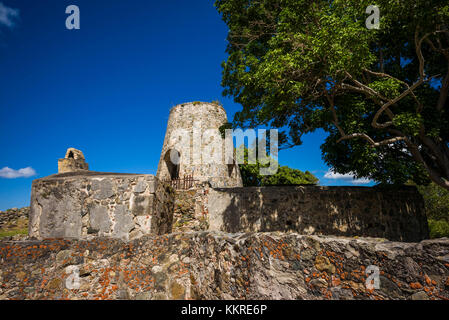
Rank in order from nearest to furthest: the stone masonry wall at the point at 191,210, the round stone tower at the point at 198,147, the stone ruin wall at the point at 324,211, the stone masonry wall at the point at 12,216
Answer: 1. the stone masonry wall at the point at 191,210
2. the stone ruin wall at the point at 324,211
3. the stone masonry wall at the point at 12,216
4. the round stone tower at the point at 198,147

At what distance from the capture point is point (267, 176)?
24.2m

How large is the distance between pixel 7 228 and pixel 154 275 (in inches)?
557

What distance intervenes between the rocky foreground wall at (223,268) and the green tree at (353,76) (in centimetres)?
514

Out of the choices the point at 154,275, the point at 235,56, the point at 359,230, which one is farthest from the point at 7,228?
the point at 359,230

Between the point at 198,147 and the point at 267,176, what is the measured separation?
1160cm

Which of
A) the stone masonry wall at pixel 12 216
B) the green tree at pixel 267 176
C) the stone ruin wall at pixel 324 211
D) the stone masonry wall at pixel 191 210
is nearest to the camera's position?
the stone masonry wall at pixel 191 210

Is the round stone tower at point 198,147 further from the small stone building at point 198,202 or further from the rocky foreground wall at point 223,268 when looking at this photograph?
the rocky foreground wall at point 223,268

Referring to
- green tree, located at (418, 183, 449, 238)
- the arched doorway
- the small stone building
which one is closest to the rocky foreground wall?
the small stone building

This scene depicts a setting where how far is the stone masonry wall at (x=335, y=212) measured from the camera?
8.98 m

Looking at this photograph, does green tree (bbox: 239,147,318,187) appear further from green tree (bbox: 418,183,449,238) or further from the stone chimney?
the stone chimney

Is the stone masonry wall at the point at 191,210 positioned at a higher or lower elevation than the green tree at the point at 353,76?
lower

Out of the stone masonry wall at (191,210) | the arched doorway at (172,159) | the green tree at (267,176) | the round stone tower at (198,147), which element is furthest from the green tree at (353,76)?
the green tree at (267,176)

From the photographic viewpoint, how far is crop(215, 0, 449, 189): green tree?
5723 mm

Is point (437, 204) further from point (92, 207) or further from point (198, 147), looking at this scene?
point (92, 207)
